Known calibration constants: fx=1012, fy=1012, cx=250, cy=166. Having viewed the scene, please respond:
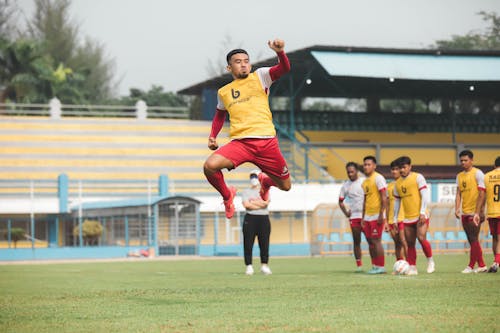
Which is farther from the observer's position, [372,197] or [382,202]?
[372,197]

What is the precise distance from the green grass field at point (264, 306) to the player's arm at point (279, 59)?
7.85 feet

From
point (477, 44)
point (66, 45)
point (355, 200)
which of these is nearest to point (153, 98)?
point (66, 45)

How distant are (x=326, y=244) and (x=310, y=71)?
10648 millimetres

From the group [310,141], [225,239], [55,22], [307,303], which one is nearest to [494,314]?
[307,303]

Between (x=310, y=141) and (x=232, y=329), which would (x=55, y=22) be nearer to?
(x=310, y=141)

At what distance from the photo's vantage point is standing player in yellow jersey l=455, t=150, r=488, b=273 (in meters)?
16.2

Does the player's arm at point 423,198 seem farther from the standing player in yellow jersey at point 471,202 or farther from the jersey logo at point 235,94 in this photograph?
the jersey logo at point 235,94

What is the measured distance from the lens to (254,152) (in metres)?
11.0

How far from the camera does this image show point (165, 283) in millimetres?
14703

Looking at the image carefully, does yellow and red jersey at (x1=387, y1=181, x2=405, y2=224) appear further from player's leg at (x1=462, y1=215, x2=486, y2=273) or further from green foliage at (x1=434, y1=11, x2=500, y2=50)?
green foliage at (x1=434, y1=11, x2=500, y2=50)

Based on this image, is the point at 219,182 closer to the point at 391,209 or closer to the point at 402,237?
the point at 402,237

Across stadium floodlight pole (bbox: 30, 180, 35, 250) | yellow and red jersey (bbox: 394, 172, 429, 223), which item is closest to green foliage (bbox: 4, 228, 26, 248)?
stadium floodlight pole (bbox: 30, 180, 35, 250)

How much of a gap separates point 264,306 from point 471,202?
26.0 feet

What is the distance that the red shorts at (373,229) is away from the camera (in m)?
17.1
